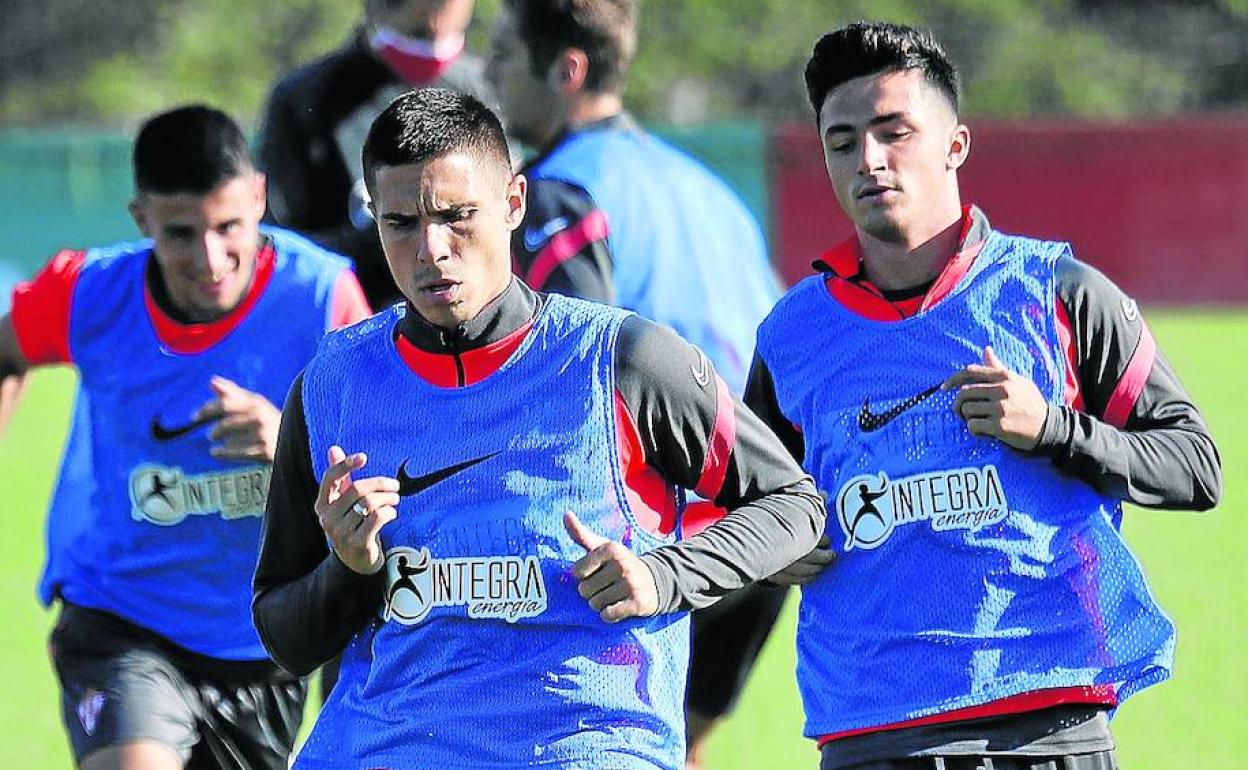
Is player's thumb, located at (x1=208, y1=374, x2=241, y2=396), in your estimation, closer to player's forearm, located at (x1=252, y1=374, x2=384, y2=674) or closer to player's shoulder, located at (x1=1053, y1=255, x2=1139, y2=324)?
player's forearm, located at (x1=252, y1=374, x2=384, y2=674)

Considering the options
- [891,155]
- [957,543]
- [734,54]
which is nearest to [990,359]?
[957,543]

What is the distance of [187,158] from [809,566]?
1843 millimetres

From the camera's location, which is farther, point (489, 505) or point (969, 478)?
point (969, 478)

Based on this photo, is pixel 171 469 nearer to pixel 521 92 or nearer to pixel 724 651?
pixel 521 92

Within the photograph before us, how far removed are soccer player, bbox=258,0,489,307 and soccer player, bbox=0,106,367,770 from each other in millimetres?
1067

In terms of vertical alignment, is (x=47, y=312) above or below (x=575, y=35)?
below

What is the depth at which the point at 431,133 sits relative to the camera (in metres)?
3.69

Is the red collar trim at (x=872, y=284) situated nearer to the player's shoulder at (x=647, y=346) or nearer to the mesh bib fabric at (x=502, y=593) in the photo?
the player's shoulder at (x=647, y=346)

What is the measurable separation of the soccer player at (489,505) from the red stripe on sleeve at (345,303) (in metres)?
1.20

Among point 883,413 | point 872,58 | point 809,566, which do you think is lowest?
point 809,566

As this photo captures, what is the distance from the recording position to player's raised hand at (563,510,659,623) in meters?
3.35

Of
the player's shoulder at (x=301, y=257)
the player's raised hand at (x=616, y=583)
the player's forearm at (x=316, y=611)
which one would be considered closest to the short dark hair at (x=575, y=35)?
the player's shoulder at (x=301, y=257)

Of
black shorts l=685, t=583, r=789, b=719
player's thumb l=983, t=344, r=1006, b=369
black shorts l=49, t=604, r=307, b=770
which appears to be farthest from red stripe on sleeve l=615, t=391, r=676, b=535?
black shorts l=685, t=583, r=789, b=719

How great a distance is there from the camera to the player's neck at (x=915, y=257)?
4.08 metres
